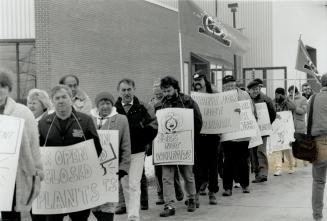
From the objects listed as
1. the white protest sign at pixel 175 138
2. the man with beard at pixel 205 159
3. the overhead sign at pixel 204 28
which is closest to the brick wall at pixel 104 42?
Result: the overhead sign at pixel 204 28

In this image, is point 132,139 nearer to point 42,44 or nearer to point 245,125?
point 245,125

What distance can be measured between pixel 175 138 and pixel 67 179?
320cm

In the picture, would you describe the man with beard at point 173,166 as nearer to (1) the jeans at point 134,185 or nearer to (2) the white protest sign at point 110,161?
(1) the jeans at point 134,185

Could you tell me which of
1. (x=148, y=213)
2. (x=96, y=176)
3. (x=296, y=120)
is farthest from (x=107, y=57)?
(x=96, y=176)

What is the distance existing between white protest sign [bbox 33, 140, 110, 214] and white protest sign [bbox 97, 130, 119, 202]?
1.76 feet

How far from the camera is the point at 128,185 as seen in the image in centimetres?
796

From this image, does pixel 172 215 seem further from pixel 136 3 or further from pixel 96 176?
pixel 136 3

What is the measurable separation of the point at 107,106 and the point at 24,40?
54.7 feet

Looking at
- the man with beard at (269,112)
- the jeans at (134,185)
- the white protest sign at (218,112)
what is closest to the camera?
the jeans at (134,185)

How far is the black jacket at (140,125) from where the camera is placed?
25.7 ft

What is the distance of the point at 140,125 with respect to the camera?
309 inches

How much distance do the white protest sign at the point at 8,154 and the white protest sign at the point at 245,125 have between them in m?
5.30

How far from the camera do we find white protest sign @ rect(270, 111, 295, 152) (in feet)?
44.0

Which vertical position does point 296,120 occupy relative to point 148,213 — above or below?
above
